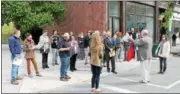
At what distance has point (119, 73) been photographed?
1641 cm

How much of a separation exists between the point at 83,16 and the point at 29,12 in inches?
162

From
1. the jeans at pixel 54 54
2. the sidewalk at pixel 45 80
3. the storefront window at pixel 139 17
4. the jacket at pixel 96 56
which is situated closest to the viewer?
the jacket at pixel 96 56

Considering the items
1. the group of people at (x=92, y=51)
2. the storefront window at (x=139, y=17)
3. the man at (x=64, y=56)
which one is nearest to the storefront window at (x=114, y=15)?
the storefront window at (x=139, y=17)

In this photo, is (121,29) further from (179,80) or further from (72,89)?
(72,89)

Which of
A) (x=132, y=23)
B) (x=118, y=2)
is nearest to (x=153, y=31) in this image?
(x=132, y=23)

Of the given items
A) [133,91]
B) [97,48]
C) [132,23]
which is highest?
[132,23]

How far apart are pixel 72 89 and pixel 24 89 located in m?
1.41

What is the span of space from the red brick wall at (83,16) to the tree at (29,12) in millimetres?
1316

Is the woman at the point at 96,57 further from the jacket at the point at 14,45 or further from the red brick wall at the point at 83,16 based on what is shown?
the red brick wall at the point at 83,16

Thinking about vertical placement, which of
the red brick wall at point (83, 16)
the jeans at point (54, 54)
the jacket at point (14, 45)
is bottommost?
the jeans at point (54, 54)

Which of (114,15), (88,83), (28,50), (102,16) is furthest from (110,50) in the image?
(114,15)

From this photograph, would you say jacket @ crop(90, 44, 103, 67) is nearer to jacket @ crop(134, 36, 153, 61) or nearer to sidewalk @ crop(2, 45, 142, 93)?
sidewalk @ crop(2, 45, 142, 93)

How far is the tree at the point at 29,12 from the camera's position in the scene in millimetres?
28641

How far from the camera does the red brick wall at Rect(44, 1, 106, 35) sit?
29.2 m
